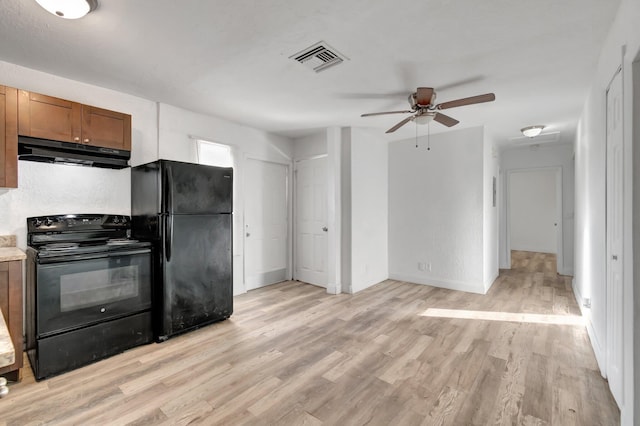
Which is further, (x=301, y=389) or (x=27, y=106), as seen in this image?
(x=27, y=106)

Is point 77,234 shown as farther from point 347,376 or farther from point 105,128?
point 347,376

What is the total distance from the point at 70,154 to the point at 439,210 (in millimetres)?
4640

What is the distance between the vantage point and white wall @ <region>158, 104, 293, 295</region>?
362 cm

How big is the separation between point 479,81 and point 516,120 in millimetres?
1734

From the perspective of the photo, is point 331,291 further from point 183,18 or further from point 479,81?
point 183,18

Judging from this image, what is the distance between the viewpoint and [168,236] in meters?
2.89

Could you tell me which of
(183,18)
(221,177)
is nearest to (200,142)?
(221,177)

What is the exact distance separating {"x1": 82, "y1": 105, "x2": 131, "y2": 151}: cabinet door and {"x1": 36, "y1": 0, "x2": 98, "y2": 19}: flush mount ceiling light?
1.06 m

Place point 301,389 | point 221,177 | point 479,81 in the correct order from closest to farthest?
1. point 301,389
2. point 479,81
3. point 221,177

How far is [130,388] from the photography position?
2143 mm

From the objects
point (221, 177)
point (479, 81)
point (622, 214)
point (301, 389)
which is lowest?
point (301, 389)

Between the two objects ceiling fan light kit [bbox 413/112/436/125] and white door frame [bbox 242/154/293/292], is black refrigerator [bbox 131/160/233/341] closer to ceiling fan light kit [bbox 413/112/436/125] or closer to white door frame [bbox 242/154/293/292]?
white door frame [bbox 242/154/293/292]

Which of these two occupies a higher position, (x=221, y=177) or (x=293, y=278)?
(x=221, y=177)

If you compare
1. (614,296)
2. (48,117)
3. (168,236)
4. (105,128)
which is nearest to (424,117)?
(614,296)
